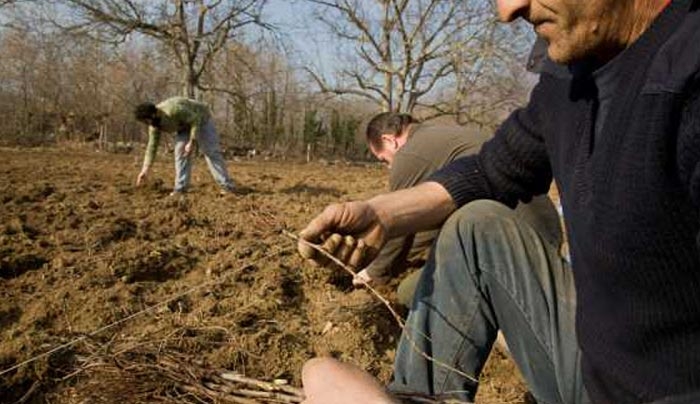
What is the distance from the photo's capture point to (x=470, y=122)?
1906 centimetres

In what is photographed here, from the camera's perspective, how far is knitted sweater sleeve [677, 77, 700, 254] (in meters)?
0.88

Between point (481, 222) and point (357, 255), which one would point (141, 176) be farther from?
point (481, 222)

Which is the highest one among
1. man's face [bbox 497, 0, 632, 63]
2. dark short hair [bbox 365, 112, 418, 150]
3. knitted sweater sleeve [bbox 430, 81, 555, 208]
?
man's face [bbox 497, 0, 632, 63]

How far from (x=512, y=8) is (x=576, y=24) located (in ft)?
0.53

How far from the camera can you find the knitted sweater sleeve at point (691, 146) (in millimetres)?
882

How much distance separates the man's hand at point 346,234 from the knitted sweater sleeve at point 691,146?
800mm

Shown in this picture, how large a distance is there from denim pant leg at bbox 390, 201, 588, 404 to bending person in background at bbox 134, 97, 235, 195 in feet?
18.1

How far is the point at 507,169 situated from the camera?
170 centimetres

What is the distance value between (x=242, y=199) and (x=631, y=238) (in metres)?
5.77

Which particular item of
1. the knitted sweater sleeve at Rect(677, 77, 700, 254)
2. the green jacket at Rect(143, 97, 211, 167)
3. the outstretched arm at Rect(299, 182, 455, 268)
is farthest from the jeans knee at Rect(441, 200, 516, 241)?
the green jacket at Rect(143, 97, 211, 167)

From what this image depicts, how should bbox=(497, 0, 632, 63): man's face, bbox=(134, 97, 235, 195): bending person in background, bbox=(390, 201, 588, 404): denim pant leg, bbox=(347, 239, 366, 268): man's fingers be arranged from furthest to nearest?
bbox=(134, 97, 235, 195): bending person in background → bbox=(347, 239, 366, 268): man's fingers → bbox=(390, 201, 588, 404): denim pant leg → bbox=(497, 0, 632, 63): man's face

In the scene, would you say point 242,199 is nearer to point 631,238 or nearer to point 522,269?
point 522,269

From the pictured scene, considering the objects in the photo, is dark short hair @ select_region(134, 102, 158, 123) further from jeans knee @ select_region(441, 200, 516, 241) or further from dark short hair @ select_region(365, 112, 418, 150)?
jeans knee @ select_region(441, 200, 516, 241)

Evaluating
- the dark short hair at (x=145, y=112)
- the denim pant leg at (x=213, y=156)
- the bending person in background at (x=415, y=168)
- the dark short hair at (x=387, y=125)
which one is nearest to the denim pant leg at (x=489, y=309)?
the bending person in background at (x=415, y=168)
